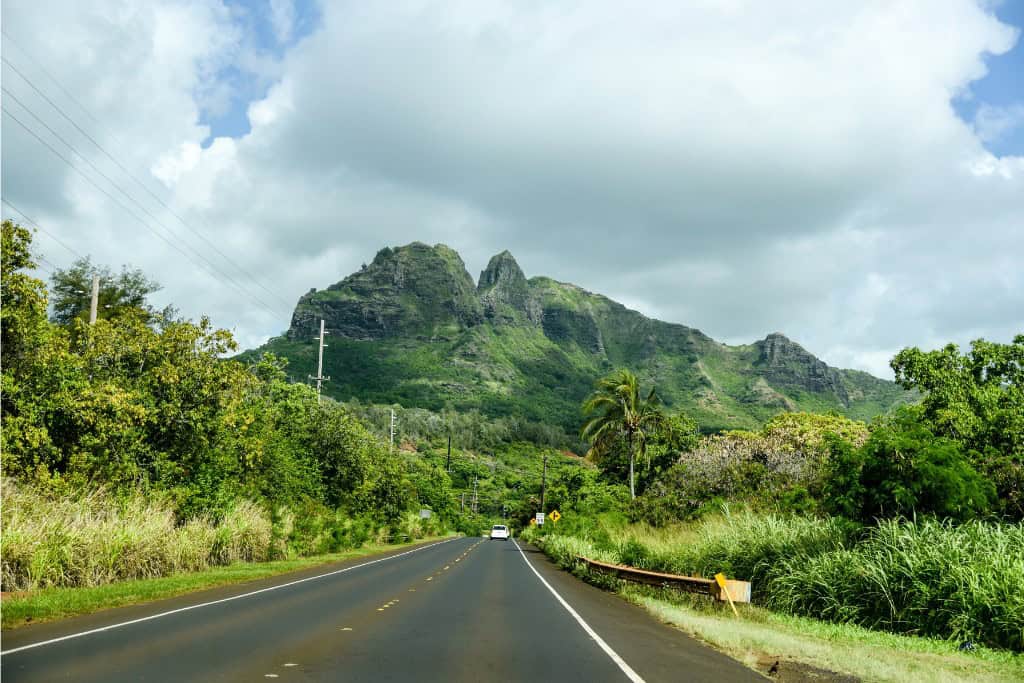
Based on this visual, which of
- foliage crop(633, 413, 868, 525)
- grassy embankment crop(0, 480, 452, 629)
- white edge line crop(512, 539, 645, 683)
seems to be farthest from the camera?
foliage crop(633, 413, 868, 525)

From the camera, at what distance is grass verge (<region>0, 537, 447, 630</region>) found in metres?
12.9

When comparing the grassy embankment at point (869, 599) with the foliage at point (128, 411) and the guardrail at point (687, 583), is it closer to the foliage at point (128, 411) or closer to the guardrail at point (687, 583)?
the guardrail at point (687, 583)

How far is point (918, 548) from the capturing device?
15.4 metres

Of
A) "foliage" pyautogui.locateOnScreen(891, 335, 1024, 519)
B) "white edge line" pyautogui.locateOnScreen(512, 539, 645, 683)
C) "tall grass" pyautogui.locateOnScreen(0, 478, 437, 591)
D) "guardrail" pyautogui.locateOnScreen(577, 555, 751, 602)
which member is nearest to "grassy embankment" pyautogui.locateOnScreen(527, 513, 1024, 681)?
"guardrail" pyautogui.locateOnScreen(577, 555, 751, 602)

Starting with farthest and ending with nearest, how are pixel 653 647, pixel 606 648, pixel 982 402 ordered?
pixel 982 402
pixel 653 647
pixel 606 648

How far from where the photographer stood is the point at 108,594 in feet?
51.8

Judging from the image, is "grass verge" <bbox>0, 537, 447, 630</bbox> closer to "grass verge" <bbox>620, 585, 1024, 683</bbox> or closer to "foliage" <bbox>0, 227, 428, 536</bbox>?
"foliage" <bbox>0, 227, 428, 536</bbox>

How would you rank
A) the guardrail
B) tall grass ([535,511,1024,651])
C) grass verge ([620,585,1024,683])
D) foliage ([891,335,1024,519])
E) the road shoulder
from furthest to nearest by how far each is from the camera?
foliage ([891,335,1024,519]), the guardrail, tall grass ([535,511,1024,651]), grass verge ([620,585,1024,683]), the road shoulder

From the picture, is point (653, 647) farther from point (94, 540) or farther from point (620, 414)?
point (620, 414)

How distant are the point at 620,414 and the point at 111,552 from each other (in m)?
35.6

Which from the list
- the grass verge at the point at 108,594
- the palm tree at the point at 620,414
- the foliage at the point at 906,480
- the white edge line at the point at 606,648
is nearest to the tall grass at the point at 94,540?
the grass verge at the point at 108,594

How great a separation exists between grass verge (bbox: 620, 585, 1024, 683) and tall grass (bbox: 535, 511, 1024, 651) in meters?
0.76

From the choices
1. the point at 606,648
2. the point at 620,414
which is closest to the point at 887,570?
the point at 606,648

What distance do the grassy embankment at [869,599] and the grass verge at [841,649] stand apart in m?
0.02
